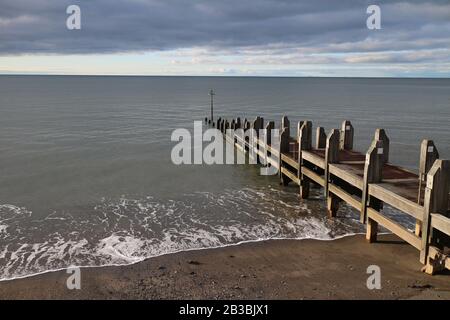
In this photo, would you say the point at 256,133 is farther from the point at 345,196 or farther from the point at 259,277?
the point at 259,277

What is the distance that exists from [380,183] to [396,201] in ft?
3.81

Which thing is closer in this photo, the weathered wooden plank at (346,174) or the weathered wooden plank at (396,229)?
the weathered wooden plank at (396,229)

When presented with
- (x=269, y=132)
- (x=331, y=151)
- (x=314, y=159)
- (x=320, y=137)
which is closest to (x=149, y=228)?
(x=314, y=159)

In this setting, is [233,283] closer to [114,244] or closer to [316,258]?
[316,258]

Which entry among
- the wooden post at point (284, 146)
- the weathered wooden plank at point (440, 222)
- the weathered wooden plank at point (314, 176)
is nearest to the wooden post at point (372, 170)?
the weathered wooden plank at point (440, 222)

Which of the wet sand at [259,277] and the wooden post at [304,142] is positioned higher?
the wooden post at [304,142]

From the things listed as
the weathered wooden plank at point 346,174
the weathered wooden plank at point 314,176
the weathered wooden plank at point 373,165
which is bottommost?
the weathered wooden plank at point 314,176

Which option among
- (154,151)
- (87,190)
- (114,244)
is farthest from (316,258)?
(154,151)

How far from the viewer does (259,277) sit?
10.0 m

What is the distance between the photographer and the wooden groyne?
29.1 ft

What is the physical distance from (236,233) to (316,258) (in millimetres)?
2896

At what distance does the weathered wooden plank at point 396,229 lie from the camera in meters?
9.59

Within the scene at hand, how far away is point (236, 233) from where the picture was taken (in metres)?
13.0

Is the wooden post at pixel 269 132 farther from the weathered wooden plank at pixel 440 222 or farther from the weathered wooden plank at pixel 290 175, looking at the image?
the weathered wooden plank at pixel 440 222
